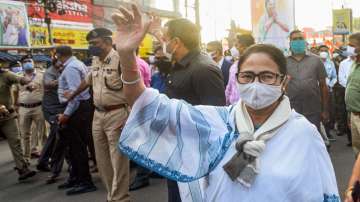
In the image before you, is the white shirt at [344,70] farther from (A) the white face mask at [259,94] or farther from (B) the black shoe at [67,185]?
(A) the white face mask at [259,94]

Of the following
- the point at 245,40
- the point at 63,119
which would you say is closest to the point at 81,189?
the point at 63,119

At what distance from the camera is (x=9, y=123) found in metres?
7.48

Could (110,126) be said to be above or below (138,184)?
above

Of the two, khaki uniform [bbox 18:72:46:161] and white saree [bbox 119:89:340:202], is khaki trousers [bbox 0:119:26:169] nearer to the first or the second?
khaki uniform [bbox 18:72:46:161]

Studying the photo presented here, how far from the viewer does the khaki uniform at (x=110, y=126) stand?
16.7 ft

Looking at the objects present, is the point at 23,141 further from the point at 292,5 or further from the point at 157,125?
the point at 157,125

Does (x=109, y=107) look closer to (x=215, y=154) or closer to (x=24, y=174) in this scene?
(x=24, y=174)

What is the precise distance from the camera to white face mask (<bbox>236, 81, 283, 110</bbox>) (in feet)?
7.39

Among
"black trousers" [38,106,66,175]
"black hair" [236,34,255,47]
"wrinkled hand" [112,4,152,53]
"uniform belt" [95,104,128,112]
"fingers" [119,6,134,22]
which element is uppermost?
"black hair" [236,34,255,47]

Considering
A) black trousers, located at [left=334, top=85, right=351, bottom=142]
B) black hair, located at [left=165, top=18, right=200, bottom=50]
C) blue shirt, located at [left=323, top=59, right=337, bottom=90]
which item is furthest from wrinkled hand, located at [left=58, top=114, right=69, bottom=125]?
blue shirt, located at [left=323, top=59, right=337, bottom=90]

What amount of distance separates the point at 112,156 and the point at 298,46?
A: 2441 mm

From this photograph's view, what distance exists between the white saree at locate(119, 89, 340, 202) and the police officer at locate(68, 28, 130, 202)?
9.72 ft

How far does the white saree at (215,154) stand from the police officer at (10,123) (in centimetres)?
567

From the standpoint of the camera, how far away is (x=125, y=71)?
202 centimetres
